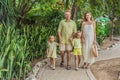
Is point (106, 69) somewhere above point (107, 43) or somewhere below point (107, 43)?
above

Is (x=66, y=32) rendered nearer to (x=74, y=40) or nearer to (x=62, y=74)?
(x=74, y=40)

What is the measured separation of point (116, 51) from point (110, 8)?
374 cm

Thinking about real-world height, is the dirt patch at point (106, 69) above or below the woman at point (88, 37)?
below

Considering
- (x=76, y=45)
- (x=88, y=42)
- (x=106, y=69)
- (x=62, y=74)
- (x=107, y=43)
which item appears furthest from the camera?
(x=107, y=43)

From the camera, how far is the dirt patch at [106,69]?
9406 millimetres

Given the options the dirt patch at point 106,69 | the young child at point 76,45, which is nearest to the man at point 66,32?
the young child at point 76,45

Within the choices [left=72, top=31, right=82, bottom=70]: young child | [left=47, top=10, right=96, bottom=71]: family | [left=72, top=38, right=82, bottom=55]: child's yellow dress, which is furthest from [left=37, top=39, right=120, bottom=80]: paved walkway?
[left=72, top=38, right=82, bottom=55]: child's yellow dress

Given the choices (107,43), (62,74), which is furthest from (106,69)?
(107,43)

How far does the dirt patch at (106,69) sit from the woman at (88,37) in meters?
0.44

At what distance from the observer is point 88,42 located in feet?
32.5

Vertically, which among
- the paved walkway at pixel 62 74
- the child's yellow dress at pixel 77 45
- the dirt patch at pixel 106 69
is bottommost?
the dirt patch at pixel 106 69

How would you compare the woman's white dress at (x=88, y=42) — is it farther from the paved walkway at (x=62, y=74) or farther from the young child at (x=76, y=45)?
the paved walkway at (x=62, y=74)

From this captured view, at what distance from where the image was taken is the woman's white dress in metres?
9.87

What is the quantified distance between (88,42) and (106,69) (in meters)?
1.08
